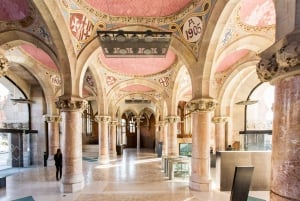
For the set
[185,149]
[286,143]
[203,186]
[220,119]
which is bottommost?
[185,149]

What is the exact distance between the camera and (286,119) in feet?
6.94

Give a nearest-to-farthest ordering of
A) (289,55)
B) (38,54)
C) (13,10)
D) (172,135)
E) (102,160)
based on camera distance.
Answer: (289,55), (13,10), (38,54), (172,135), (102,160)

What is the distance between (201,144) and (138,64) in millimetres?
4915

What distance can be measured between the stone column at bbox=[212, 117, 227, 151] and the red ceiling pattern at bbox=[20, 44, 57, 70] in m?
8.86

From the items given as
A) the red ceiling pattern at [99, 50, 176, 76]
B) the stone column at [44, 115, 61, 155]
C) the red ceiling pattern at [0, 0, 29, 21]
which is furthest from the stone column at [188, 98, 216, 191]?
the stone column at [44, 115, 61, 155]

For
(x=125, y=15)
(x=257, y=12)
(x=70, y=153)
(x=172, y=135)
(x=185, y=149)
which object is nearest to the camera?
(x=257, y=12)

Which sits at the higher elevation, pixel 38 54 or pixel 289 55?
pixel 38 54

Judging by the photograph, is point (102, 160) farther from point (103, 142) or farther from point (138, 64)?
point (138, 64)

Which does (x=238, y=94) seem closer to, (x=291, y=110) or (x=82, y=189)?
(x=82, y=189)

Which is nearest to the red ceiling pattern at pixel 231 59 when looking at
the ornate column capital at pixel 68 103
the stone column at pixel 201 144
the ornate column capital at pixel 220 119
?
the ornate column capital at pixel 220 119

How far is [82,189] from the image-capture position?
6.63 meters

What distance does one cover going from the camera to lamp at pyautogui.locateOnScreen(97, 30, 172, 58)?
4.42m

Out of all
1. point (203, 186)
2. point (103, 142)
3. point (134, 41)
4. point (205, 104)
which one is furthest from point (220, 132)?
point (134, 41)

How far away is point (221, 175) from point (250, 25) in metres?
4.70
